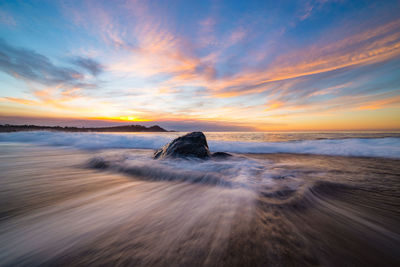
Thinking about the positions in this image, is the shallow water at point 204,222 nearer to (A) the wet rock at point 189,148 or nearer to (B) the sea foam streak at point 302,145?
(A) the wet rock at point 189,148

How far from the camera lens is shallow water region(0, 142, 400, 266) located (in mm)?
1171

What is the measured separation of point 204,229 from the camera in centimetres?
153

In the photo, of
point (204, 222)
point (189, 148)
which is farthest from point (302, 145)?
point (204, 222)

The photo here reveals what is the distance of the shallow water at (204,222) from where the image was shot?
1.17m

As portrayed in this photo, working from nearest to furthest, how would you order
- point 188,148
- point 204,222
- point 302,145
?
1. point 204,222
2. point 188,148
3. point 302,145

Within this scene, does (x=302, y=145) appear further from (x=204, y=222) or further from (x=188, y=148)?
(x=204, y=222)

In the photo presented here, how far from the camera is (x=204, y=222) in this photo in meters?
1.67

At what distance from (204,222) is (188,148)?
12.3 ft

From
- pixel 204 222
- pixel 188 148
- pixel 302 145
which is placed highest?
pixel 188 148

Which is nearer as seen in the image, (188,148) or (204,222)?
(204,222)

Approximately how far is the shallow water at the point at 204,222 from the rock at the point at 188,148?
2.03 m

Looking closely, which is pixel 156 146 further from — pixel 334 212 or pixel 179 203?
pixel 334 212

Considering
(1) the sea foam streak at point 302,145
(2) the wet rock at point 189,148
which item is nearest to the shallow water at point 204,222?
(2) the wet rock at point 189,148

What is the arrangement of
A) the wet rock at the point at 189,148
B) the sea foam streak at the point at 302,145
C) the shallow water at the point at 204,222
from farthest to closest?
the sea foam streak at the point at 302,145 → the wet rock at the point at 189,148 → the shallow water at the point at 204,222
